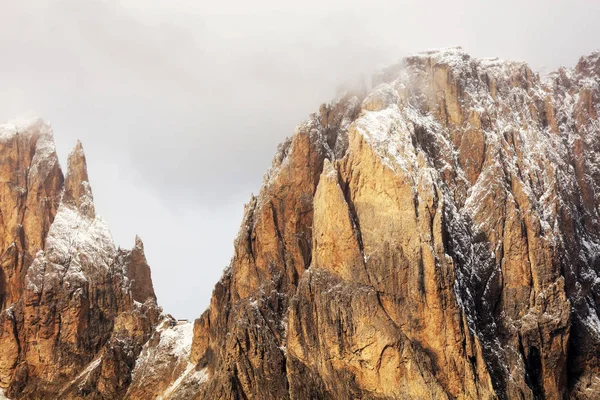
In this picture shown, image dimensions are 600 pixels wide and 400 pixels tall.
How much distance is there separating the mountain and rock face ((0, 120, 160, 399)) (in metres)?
0.36

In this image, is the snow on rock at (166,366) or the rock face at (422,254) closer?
the rock face at (422,254)

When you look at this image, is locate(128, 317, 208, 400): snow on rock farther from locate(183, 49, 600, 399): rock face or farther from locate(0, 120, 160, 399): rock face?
locate(183, 49, 600, 399): rock face

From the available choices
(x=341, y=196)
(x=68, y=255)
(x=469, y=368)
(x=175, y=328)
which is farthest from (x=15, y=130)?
(x=469, y=368)

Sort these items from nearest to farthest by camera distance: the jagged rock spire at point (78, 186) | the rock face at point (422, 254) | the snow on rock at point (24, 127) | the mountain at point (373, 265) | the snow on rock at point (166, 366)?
the rock face at point (422, 254) < the mountain at point (373, 265) < the snow on rock at point (166, 366) < the jagged rock spire at point (78, 186) < the snow on rock at point (24, 127)

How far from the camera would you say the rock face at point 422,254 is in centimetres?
11350

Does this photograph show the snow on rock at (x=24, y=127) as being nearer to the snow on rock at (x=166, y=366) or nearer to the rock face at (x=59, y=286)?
the rock face at (x=59, y=286)

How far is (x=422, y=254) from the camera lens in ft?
376

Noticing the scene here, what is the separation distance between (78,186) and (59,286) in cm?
2133

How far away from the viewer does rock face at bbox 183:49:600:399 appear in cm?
11350

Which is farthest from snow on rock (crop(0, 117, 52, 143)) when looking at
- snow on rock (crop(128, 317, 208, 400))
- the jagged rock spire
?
snow on rock (crop(128, 317, 208, 400))

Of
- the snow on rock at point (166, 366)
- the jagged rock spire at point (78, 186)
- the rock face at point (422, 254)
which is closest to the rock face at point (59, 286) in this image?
the jagged rock spire at point (78, 186)

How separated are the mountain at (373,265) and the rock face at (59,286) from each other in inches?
14.0

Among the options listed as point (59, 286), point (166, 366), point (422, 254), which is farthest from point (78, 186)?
point (422, 254)

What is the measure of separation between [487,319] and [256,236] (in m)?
39.1
